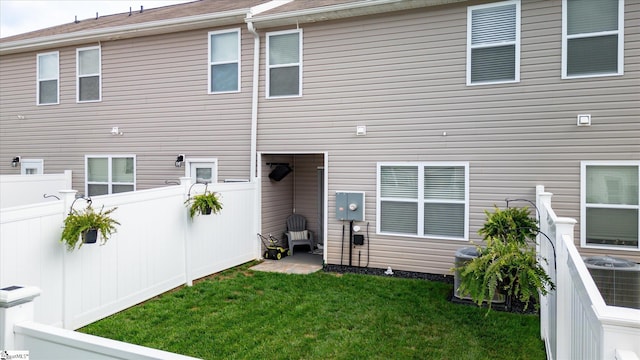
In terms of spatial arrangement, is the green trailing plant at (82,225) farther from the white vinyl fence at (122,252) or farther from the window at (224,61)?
the window at (224,61)

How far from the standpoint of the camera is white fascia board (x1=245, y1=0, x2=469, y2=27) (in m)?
7.27

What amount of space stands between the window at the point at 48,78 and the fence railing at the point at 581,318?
1095cm

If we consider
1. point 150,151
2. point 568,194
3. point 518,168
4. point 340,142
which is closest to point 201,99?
point 150,151

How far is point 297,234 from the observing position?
31.0ft

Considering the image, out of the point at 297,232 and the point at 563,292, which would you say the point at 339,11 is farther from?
the point at 563,292

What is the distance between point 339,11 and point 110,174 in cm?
630

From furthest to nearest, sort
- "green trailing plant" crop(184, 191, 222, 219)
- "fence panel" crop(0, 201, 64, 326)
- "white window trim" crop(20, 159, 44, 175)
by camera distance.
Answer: "white window trim" crop(20, 159, 44, 175), "green trailing plant" crop(184, 191, 222, 219), "fence panel" crop(0, 201, 64, 326)

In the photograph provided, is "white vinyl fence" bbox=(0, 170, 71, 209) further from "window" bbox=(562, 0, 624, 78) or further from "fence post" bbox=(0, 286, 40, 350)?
"window" bbox=(562, 0, 624, 78)

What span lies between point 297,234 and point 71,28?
8583mm

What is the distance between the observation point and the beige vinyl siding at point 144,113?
351 inches

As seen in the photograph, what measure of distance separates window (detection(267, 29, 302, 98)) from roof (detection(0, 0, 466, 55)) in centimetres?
29

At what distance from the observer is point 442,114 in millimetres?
7297

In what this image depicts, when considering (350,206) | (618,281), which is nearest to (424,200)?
(350,206)

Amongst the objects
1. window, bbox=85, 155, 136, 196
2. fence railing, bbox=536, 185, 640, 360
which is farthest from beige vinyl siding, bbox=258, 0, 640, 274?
window, bbox=85, 155, 136, 196
